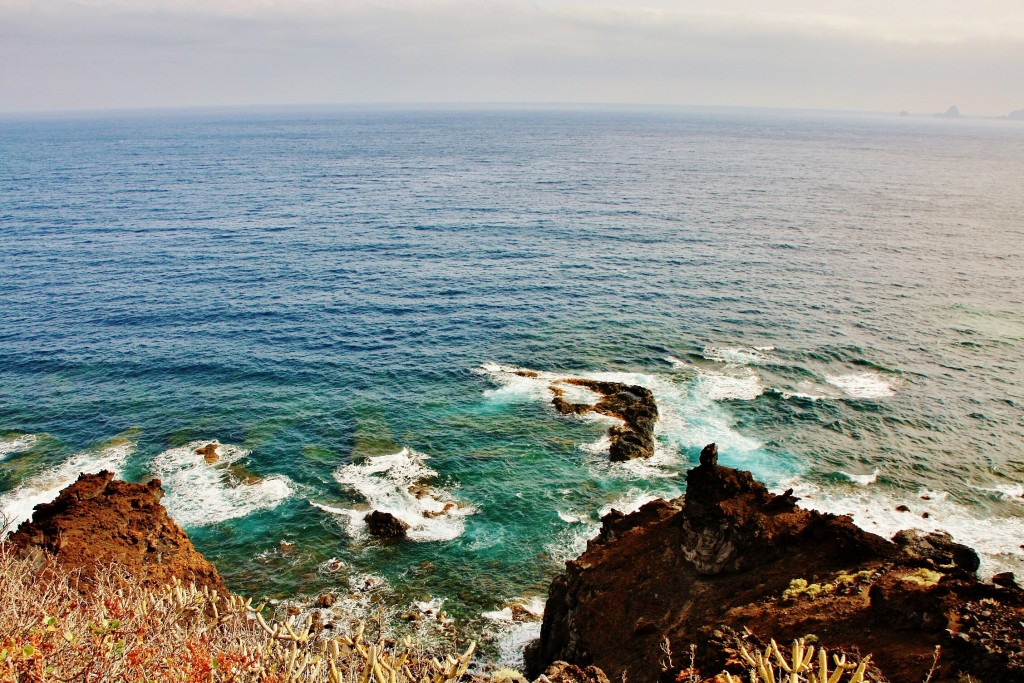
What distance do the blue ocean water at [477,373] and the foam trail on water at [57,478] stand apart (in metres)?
0.32

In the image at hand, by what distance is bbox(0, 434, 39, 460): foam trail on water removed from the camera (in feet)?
174

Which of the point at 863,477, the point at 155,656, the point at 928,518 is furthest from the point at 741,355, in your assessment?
the point at 155,656

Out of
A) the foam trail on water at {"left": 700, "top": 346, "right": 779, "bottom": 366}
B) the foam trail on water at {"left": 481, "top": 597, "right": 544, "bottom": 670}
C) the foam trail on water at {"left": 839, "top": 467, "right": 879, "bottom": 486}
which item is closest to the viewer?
the foam trail on water at {"left": 481, "top": 597, "right": 544, "bottom": 670}

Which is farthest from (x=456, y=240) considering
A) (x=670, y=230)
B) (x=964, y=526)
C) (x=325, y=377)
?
(x=964, y=526)

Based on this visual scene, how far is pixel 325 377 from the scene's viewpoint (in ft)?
218

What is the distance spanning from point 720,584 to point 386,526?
2493 centimetres

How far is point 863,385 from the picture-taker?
65.4m

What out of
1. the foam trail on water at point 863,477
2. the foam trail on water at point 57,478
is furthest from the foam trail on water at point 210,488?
the foam trail on water at point 863,477

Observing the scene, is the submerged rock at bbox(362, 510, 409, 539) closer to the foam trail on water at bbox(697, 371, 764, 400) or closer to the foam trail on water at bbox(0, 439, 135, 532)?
the foam trail on water at bbox(0, 439, 135, 532)

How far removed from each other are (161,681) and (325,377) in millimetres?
51855

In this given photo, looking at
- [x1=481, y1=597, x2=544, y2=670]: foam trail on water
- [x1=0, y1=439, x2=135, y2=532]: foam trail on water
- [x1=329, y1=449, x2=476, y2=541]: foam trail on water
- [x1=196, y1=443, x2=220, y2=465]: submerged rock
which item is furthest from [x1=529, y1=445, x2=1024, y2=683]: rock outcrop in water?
[x1=0, y1=439, x2=135, y2=532]: foam trail on water

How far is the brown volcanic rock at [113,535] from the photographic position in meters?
33.2

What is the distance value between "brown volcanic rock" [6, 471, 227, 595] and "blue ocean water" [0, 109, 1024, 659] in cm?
616

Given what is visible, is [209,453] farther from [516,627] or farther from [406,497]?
[516,627]
